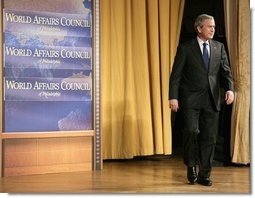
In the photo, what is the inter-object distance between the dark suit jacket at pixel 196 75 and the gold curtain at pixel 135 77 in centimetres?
125

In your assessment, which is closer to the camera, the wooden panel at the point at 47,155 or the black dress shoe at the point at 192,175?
the black dress shoe at the point at 192,175

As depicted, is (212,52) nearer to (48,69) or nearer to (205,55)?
(205,55)

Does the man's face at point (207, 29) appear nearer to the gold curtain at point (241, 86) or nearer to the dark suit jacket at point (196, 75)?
the dark suit jacket at point (196, 75)

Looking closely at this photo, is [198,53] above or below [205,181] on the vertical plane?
above

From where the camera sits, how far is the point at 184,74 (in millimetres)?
3549

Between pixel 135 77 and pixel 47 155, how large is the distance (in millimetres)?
1302

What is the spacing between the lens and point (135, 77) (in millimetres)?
4754

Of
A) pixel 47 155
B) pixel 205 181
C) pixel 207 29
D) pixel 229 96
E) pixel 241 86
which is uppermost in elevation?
pixel 207 29

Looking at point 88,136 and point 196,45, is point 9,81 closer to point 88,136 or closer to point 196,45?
point 88,136

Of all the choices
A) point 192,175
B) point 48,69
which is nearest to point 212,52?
point 192,175

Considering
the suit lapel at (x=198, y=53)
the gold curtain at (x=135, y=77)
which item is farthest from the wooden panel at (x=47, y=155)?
the suit lapel at (x=198, y=53)

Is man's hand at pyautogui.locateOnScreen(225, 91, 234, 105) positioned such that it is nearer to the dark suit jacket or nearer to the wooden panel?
the dark suit jacket

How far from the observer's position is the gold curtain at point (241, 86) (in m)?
4.26

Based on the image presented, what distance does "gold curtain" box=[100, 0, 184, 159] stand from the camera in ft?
15.2
